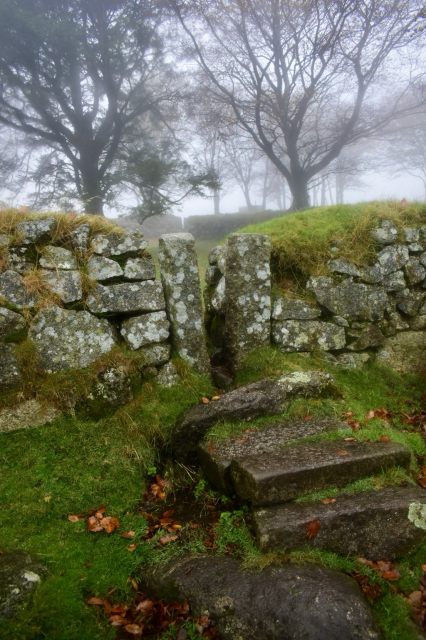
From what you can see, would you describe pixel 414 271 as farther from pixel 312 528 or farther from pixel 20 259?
pixel 20 259

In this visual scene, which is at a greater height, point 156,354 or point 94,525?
point 156,354

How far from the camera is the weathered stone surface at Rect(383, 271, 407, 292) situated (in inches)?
256

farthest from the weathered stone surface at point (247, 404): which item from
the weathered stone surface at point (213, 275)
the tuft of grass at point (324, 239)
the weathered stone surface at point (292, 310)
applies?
the weathered stone surface at point (213, 275)

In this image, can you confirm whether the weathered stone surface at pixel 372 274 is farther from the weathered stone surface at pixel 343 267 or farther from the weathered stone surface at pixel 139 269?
the weathered stone surface at pixel 139 269

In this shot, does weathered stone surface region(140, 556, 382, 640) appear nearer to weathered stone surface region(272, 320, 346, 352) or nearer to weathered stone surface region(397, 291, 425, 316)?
weathered stone surface region(272, 320, 346, 352)

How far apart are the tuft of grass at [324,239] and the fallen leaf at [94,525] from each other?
4.25 m

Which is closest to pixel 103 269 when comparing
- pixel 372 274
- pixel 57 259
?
pixel 57 259

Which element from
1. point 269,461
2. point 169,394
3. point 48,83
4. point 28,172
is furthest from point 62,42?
point 269,461

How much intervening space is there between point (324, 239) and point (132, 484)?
4786 millimetres

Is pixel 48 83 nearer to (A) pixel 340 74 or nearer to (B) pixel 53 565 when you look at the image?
(A) pixel 340 74

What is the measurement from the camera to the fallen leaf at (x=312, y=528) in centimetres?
337

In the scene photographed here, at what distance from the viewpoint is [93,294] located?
5039 mm

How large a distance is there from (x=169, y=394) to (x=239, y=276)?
206 cm

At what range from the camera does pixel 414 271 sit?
6.66 meters
